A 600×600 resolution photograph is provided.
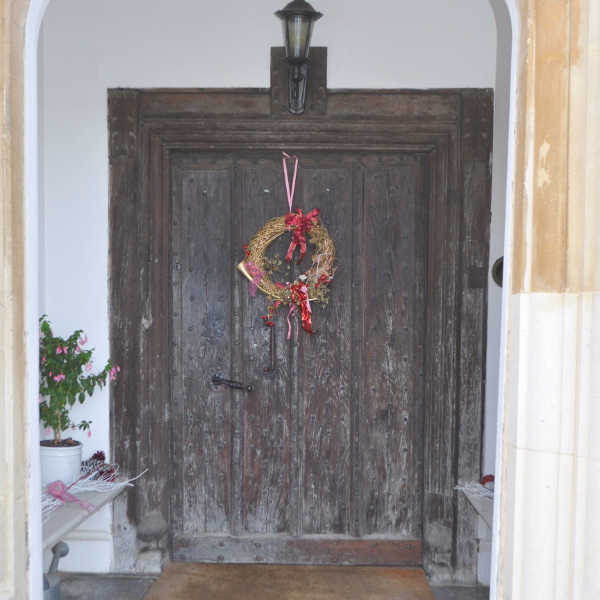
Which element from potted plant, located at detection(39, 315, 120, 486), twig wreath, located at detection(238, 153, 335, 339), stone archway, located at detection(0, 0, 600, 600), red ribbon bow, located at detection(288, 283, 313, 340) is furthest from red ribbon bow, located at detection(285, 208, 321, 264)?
stone archway, located at detection(0, 0, 600, 600)

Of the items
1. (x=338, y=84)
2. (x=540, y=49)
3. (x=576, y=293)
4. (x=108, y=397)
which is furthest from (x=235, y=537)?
(x=540, y=49)

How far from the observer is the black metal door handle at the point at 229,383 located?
3.77 meters

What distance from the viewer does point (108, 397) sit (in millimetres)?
3676

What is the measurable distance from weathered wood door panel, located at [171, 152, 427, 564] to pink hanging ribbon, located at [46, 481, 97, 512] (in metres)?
0.70

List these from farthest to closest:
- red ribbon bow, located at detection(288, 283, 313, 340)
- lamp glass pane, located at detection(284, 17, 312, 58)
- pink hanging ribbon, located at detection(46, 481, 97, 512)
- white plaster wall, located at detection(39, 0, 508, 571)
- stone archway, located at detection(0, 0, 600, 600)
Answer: red ribbon bow, located at detection(288, 283, 313, 340)
white plaster wall, located at detection(39, 0, 508, 571)
lamp glass pane, located at detection(284, 17, 312, 58)
pink hanging ribbon, located at detection(46, 481, 97, 512)
stone archway, located at detection(0, 0, 600, 600)

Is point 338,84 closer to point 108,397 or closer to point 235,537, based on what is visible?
point 108,397

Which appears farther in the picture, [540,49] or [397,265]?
[397,265]

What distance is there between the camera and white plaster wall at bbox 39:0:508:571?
3588 millimetres

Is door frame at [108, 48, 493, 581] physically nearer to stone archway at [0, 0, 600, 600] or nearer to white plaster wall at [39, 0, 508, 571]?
white plaster wall at [39, 0, 508, 571]

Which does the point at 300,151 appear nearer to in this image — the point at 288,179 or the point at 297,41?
the point at 288,179

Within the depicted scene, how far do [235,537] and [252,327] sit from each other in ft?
3.42

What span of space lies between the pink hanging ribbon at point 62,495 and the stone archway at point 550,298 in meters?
1.27

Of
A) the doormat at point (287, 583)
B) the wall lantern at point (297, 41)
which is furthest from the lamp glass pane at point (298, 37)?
the doormat at point (287, 583)

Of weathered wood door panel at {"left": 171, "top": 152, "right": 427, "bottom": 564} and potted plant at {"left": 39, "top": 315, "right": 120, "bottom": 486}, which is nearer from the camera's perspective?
potted plant at {"left": 39, "top": 315, "right": 120, "bottom": 486}
